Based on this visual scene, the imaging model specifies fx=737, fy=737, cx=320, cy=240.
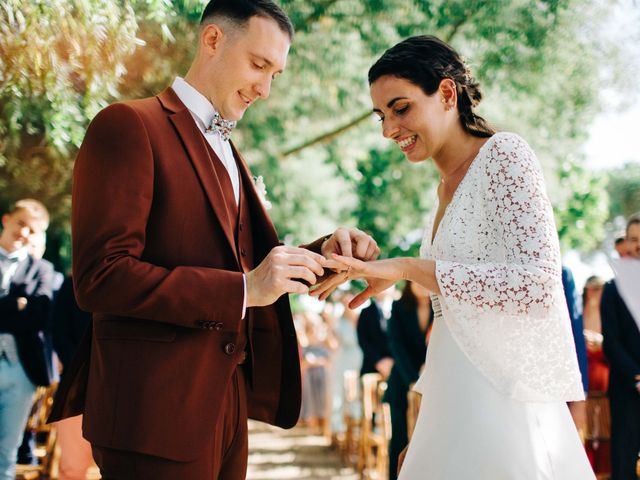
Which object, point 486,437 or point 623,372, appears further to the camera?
point 623,372

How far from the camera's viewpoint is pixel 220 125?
2293mm

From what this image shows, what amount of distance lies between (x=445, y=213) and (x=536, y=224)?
386 millimetres

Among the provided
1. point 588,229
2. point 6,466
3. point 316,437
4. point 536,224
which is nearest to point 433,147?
point 536,224

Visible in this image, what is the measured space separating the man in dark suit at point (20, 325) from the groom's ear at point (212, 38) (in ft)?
11.1

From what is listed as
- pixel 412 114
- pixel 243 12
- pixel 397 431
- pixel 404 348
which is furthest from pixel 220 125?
pixel 397 431

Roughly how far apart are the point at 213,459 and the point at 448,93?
1424mm

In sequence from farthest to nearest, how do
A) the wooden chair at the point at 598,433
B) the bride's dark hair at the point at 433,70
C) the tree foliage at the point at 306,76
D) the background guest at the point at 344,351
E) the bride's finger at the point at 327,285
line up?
the background guest at the point at 344,351, the wooden chair at the point at 598,433, the tree foliage at the point at 306,76, the bride's dark hair at the point at 433,70, the bride's finger at the point at 327,285

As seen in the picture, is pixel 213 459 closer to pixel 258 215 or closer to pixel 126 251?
pixel 126 251

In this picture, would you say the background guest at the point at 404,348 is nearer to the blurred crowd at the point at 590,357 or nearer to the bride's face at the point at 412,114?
the blurred crowd at the point at 590,357

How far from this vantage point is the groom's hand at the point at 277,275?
1903mm

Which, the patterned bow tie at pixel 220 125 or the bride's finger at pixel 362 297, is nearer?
A: the patterned bow tie at pixel 220 125

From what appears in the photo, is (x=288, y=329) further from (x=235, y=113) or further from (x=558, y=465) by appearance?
(x=558, y=465)

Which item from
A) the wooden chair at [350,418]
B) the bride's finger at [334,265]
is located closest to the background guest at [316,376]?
the wooden chair at [350,418]

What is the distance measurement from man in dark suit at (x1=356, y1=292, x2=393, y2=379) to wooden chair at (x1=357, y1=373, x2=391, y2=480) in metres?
0.19
